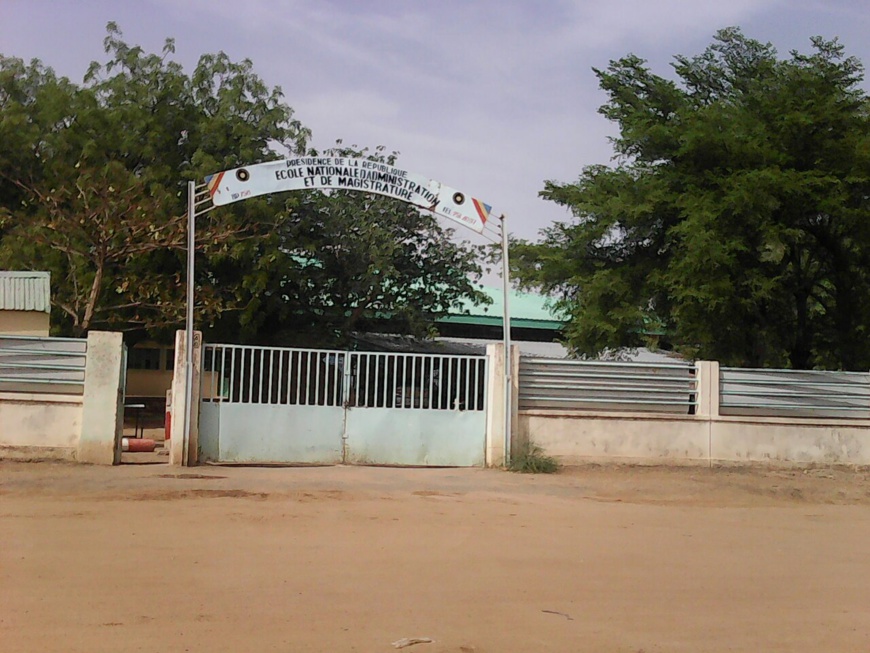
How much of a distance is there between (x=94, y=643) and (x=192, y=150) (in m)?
17.6

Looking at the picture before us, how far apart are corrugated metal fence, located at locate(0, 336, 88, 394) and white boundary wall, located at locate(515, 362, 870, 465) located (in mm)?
5783

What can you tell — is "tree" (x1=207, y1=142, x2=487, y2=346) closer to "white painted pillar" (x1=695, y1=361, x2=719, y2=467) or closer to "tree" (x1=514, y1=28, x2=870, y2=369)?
"tree" (x1=514, y1=28, x2=870, y2=369)

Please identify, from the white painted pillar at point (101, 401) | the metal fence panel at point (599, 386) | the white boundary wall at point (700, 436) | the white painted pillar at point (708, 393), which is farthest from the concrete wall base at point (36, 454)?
the white painted pillar at point (708, 393)

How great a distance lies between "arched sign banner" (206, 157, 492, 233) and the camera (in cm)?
1215

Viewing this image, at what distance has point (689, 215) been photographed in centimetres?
1528

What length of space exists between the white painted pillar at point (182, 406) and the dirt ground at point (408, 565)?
461 millimetres

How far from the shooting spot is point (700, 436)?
12.7 m

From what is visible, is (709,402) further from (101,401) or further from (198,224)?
(198,224)

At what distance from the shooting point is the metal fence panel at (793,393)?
12.9m

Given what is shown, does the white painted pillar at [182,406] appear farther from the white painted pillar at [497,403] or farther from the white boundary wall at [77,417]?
the white painted pillar at [497,403]

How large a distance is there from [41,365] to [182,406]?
71.1 inches

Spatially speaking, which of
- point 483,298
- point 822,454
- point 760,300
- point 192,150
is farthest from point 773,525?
point 192,150

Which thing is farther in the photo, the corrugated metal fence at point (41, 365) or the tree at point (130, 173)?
the tree at point (130, 173)

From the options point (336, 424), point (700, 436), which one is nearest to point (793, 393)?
point (700, 436)
